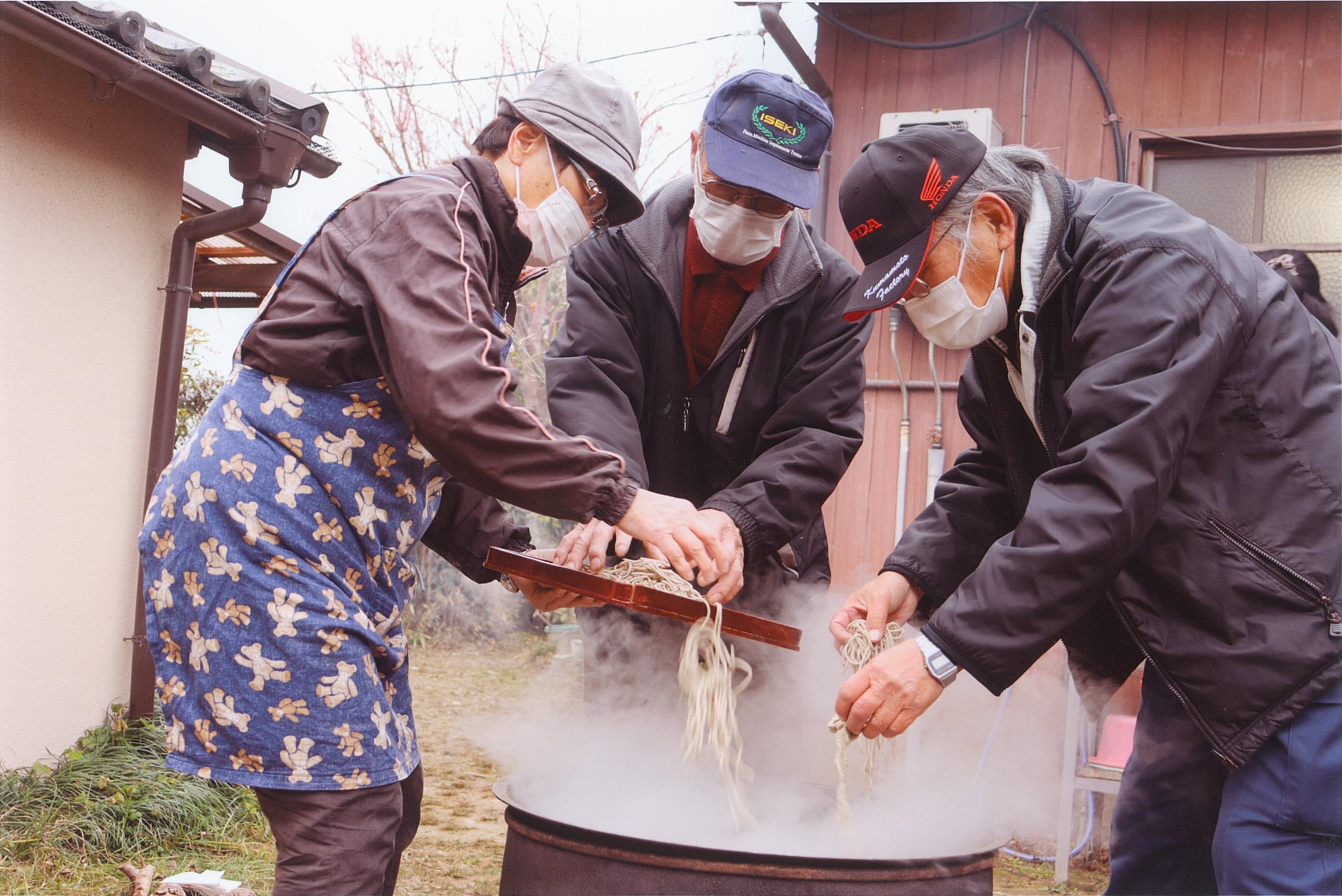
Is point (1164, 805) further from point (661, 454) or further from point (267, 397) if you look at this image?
point (267, 397)

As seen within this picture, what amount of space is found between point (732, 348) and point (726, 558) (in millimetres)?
1046

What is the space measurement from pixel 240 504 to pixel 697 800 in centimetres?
188

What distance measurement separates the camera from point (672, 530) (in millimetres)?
2369

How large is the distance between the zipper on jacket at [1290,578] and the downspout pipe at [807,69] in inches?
169

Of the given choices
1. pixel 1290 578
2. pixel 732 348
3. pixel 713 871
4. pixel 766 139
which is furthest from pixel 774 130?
pixel 713 871

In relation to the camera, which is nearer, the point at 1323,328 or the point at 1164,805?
the point at 1323,328

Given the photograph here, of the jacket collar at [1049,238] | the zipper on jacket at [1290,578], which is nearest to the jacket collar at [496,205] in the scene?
the jacket collar at [1049,238]

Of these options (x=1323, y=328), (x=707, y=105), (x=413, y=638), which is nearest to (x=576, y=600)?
(x=707, y=105)

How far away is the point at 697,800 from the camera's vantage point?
11.0 feet

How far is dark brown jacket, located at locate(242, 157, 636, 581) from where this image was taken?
2047mm

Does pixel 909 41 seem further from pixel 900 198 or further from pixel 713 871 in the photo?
pixel 713 871

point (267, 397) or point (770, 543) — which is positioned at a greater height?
point (267, 397)

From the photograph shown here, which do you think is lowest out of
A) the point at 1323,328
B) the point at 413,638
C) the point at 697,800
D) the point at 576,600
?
the point at 413,638

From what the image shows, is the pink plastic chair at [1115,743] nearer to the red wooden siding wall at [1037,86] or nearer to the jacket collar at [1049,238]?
the red wooden siding wall at [1037,86]
